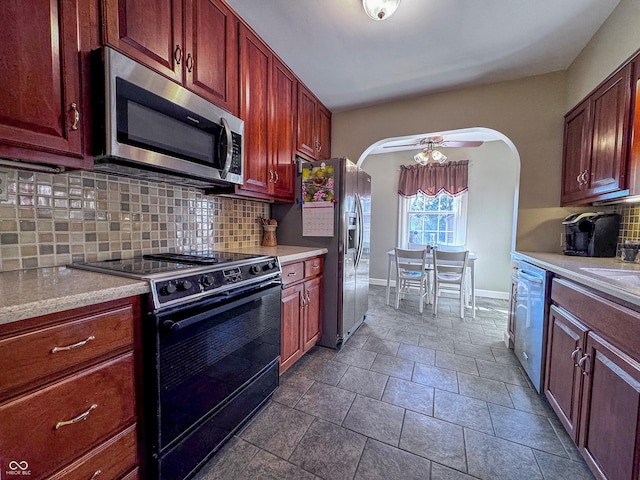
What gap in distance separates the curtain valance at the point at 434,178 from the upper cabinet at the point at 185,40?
11.3ft

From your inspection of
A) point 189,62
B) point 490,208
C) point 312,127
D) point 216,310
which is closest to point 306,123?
point 312,127

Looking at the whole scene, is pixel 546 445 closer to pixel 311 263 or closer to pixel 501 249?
pixel 311 263

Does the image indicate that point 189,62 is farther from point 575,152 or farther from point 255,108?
point 575,152

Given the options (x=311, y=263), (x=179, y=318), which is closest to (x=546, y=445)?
(x=311, y=263)

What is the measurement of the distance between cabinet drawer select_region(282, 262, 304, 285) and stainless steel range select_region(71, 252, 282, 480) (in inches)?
9.1

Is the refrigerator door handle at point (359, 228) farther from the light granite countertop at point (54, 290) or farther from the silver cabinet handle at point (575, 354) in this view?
the light granite countertop at point (54, 290)

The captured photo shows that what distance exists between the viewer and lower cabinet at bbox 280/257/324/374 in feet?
6.06

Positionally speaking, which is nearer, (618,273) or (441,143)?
(618,273)

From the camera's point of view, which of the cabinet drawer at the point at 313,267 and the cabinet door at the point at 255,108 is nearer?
the cabinet door at the point at 255,108

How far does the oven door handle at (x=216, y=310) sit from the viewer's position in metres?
0.98

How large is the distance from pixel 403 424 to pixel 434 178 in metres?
3.76

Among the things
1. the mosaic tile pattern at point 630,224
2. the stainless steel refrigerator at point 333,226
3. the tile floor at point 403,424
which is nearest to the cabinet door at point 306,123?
the stainless steel refrigerator at point 333,226

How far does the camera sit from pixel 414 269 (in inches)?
140

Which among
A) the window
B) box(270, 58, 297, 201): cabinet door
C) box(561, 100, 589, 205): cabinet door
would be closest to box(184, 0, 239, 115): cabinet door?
box(270, 58, 297, 201): cabinet door
